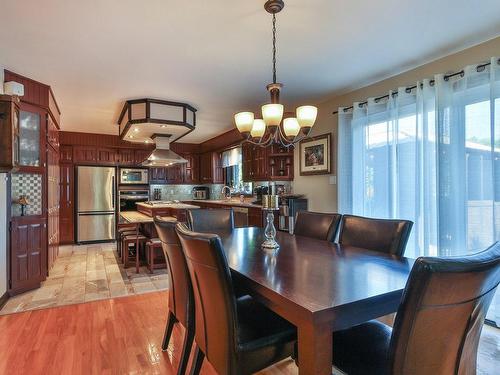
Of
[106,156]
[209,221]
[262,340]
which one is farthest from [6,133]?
[106,156]

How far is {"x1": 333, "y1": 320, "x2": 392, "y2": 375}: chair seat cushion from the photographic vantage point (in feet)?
3.99

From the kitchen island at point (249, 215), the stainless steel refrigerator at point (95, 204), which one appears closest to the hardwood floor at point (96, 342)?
the kitchen island at point (249, 215)

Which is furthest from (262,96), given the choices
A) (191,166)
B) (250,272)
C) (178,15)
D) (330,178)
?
(191,166)

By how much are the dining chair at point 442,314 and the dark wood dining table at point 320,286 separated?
0.18 metres

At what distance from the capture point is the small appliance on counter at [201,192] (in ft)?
25.5

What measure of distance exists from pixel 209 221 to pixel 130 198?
448 cm

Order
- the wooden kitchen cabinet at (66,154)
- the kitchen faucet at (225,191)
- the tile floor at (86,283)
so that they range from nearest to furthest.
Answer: the tile floor at (86,283) → the wooden kitchen cabinet at (66,154) → the kitchen faucet at (225,191)

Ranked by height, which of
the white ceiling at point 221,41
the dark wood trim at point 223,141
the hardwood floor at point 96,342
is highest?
the white ceiling at point 221,41

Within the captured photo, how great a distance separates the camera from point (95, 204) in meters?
6.34

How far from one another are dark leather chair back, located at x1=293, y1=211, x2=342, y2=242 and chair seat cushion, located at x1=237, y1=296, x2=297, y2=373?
100 centimetres

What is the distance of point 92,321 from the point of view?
104 inches

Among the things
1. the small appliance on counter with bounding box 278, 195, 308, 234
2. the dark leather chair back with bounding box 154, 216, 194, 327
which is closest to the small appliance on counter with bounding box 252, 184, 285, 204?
the small appliance on counter with bounding box 278, 195, 308, 234

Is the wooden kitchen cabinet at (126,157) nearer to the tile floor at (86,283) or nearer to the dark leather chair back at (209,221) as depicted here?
the tile floor at (86,283)

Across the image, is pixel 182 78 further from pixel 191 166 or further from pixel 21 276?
pixel 191 166
